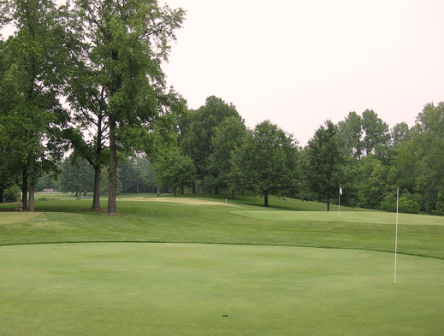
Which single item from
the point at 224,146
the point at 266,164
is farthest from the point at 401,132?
the point at 266,164

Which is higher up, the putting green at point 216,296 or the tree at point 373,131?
the tree at point 373,131

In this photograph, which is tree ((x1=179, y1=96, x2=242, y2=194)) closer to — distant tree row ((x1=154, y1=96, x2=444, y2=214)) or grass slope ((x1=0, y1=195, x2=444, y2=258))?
distant tree row ((x1=154, y1=96, x2=444, y2=214))

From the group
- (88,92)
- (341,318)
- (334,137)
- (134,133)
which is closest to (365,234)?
(134,133)

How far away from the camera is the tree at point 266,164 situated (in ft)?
174

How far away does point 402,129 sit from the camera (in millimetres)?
101438

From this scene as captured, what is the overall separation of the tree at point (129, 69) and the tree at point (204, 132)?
36.5 m

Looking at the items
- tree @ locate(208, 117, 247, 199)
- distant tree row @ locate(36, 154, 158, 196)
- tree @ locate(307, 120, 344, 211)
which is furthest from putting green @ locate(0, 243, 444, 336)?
distant tree row @ locate(36, 154, 158, 196)

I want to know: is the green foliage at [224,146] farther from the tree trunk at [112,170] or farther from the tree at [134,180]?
the tree at [134,180]

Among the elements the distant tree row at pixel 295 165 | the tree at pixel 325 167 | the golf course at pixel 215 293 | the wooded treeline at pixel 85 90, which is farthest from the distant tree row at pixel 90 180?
the golf course at pixel 215 293

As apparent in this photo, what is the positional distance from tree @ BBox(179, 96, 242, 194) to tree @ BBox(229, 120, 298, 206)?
463 inches

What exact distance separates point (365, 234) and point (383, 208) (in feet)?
174

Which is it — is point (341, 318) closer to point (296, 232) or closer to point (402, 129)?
point (296, 232)

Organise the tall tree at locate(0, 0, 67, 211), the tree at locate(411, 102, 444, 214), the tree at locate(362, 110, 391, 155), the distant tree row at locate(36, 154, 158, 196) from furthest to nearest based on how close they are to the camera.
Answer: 1. the tree at locate(362, 110, 391, 155)
2. the distant tree row at locate(36, 154, 158, 196)
3. the tree at locate(411, 102, 444, 214)
4. the tall tree at locate(0, 0, 67, 211)

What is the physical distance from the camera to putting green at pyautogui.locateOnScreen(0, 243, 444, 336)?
442 cm
